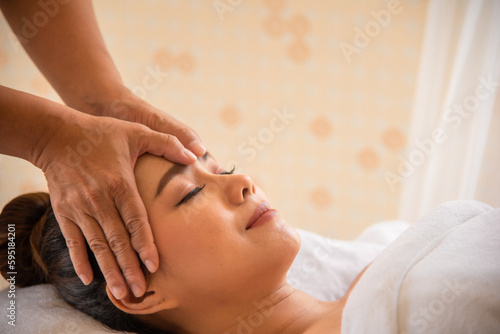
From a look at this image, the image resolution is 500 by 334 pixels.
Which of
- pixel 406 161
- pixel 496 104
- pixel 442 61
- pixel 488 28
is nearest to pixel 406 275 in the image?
pixel 496 104

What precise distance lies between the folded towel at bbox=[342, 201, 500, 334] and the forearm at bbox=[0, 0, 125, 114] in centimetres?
91

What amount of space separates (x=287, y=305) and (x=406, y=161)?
1.69 m

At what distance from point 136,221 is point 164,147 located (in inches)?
7.9

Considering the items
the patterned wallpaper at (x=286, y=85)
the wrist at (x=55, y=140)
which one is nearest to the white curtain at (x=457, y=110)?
the patterned wallpaper at (x=286, y=85)

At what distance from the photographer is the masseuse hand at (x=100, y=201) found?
0.91 meters

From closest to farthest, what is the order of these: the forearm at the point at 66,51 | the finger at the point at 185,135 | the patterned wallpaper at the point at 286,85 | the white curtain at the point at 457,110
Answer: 1. the finger at the point at 185,135
2. the forearm at the point at 66,51
3. the white curtain at the point at 457,110
4. the patterned wallpaper at the point at 286,85

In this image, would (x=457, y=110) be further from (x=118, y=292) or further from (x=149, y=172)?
(x=118, y=292)

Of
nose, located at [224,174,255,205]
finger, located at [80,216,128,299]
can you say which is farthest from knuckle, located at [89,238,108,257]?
nose, located at [224,174,255,205]

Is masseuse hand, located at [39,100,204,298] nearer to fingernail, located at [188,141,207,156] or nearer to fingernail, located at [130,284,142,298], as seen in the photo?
fingernail, located at [130,284,142,298]

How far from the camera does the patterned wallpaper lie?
257 centimetres

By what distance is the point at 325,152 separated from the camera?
276 cm

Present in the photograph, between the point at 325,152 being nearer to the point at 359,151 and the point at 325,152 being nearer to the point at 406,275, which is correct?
the point at 359,151

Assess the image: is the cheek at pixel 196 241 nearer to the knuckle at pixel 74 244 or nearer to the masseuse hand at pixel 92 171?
the masseuse hand at pixel 92 171

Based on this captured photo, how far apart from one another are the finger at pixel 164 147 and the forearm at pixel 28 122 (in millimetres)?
176
